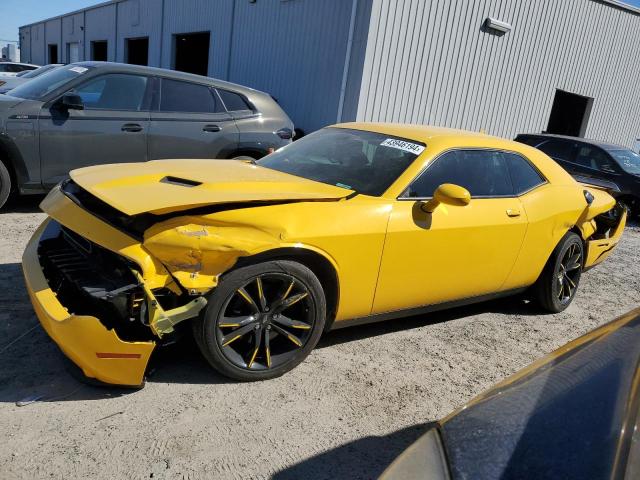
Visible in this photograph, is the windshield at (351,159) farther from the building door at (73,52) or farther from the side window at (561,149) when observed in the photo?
the building door at (73,52)

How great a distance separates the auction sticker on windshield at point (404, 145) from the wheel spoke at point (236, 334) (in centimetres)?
169

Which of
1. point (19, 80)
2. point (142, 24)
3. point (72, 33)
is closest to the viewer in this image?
point (19, 80)

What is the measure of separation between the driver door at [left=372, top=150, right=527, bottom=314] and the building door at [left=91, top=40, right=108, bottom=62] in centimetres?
2689

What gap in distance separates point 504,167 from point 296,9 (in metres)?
9.43

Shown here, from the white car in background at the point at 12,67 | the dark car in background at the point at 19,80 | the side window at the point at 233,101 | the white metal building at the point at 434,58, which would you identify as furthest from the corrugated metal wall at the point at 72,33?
the side window at the point at 233,101

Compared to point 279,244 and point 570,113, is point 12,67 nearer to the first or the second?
point 570,113

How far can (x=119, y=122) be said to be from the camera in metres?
5.82

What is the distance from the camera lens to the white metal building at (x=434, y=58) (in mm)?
10703

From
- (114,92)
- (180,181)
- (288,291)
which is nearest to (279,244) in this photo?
(288,291)

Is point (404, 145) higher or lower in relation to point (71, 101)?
higher

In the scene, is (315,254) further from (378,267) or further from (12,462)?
(12,462)

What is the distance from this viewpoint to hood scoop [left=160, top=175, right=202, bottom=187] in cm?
304

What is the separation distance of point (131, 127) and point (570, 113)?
15.5 m

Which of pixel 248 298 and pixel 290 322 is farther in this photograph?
→ pixel 290 322
